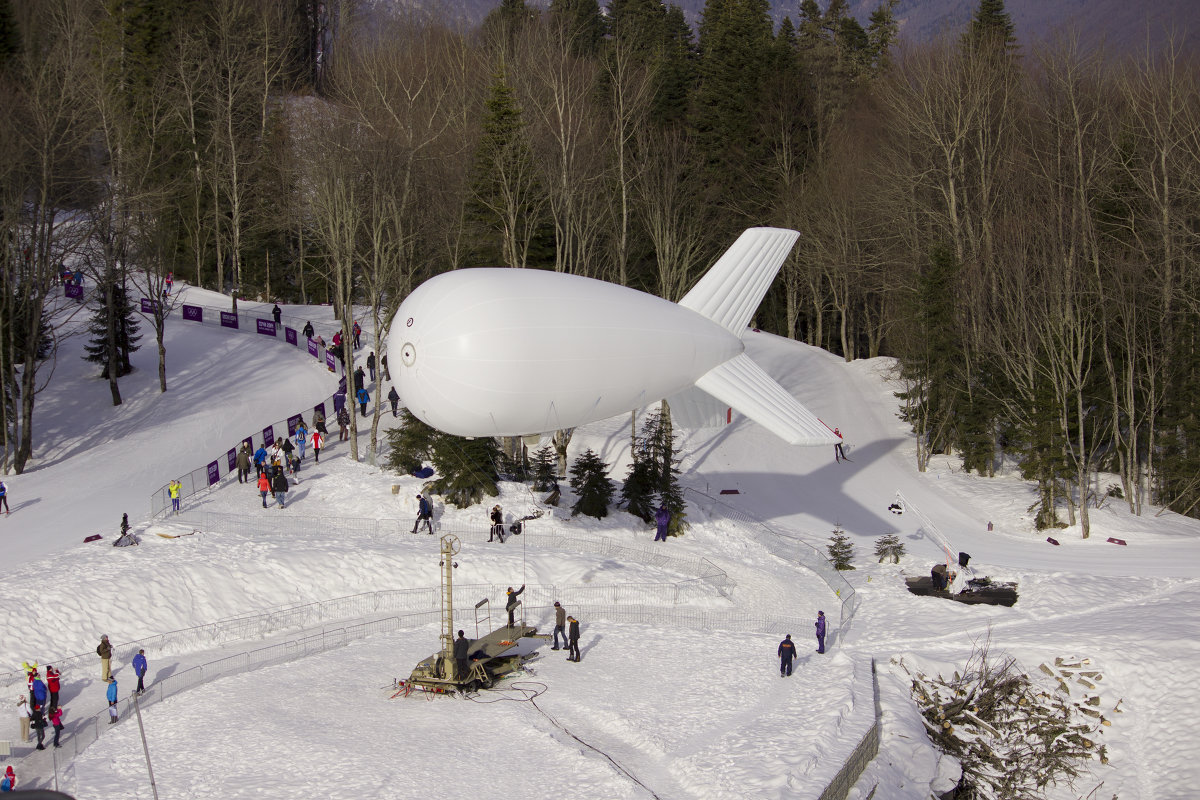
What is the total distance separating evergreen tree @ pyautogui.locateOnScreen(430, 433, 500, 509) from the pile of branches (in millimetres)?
15227

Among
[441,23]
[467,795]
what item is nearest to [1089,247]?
[467,795]

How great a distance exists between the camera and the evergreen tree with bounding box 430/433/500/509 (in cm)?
3456

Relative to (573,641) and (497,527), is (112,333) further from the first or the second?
(573,641)

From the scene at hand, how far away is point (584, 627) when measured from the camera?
2831 centimetres

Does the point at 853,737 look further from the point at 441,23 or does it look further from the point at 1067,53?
the point at 441,23

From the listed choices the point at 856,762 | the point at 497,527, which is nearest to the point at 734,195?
the point at 497,527

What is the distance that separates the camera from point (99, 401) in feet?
149

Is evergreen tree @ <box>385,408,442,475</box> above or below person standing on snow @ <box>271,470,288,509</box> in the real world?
above

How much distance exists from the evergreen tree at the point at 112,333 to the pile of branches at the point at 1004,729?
35.9 metres

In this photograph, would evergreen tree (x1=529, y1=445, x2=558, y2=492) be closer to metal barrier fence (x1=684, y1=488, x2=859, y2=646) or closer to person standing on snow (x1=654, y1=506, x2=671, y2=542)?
person standing on snow (x1=654, y1=506, x2=671, y2=542)

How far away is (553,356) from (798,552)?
16.3 meters

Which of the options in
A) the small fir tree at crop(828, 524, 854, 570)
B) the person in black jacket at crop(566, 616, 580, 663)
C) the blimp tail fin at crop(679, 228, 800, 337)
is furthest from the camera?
the small fir tree at crop(828, 524, 854, 570)

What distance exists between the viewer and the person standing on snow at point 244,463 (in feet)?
120

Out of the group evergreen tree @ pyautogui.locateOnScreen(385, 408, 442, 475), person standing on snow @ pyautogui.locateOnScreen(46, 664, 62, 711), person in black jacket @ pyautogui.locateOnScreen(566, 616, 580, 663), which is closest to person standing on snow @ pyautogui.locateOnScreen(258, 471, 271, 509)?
evergreen tree @ pyautogui.locateOnScreen(385, 408, 442, 475)
